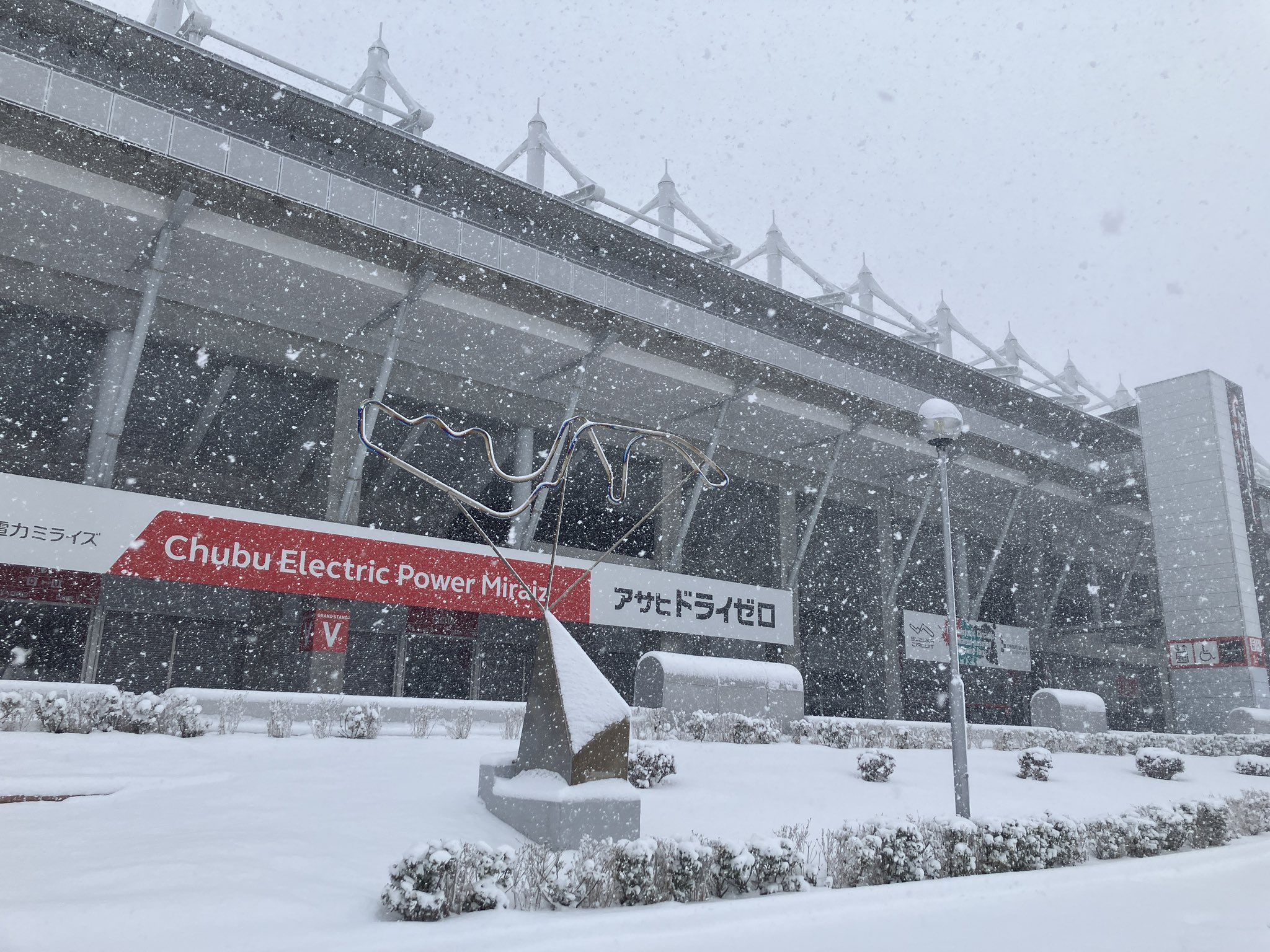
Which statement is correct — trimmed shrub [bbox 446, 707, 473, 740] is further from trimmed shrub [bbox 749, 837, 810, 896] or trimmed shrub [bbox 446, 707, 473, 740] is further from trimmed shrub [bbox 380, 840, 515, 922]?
trimmed shrub [bbox 380, 840, 515, 922]

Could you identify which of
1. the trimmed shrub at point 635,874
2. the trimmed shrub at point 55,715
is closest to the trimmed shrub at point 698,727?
the trimmed shrub at point 635,874

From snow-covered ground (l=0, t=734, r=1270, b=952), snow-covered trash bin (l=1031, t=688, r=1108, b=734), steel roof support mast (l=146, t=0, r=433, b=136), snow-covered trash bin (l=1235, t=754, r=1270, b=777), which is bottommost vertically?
snow-covered ground (l=0, t=734, r=1270, b=952)

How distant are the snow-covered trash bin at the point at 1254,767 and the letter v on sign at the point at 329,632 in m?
23.3

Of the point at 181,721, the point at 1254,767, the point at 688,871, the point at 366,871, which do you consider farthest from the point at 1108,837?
the point at 1254,767

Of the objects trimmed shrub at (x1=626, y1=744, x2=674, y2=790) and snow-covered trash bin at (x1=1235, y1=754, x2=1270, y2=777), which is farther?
snow-covered trash bin at (x1=1235, y1=754, x2=1270, y2=777)

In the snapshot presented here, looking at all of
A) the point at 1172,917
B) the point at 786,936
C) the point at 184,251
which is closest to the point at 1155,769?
the point at 1172,917

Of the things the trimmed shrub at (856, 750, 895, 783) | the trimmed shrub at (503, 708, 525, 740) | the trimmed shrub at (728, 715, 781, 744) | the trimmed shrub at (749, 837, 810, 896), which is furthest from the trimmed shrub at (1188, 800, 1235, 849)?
the trimmed shrub at (503, 708, 525, 740)

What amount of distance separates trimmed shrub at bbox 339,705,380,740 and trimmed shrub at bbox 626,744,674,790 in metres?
4.15

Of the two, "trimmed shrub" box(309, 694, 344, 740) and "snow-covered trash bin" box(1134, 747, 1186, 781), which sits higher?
"trimmed shrub" box(309, 694, 344, 740)

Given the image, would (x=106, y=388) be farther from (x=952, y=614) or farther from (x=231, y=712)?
(x=952, y=614)

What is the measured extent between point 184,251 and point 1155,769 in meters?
24.4

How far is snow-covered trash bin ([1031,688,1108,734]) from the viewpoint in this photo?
25.5 meters

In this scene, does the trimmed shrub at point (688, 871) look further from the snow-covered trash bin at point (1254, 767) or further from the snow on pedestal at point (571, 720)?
the snow-covered trash bin at point (1254, 767)

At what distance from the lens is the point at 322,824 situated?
7.84 metres
